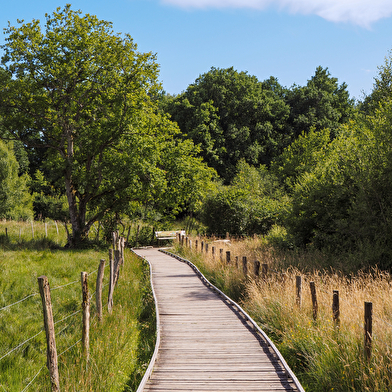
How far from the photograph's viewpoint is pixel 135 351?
7.51m

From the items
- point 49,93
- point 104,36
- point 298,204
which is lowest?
point 298,204

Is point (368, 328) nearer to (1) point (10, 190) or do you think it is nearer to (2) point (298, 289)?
(2) point (298, 289)

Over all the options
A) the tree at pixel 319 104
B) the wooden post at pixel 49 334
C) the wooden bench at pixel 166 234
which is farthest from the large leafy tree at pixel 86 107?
the tree at pixel 319 104

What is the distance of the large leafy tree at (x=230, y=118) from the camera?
47.9 m

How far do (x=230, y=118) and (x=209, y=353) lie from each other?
4697 centimetres

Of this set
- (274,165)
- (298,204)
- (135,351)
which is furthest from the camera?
(274,165)

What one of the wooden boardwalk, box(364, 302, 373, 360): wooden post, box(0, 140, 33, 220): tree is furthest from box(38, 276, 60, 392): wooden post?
box(0, 140, 33, 220): tree

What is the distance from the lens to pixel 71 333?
26.1 ft

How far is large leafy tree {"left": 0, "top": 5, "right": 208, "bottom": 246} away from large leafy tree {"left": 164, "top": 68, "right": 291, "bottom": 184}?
22645 mm

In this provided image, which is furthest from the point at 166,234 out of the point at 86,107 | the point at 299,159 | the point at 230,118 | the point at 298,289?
the point at 230,118

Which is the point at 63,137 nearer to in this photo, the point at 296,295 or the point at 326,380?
the point at 296,295

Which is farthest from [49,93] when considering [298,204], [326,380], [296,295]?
[326,380]

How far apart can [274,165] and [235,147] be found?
5742 mm

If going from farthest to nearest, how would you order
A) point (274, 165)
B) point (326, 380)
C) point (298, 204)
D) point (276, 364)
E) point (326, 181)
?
point (274, 165) < point (298, 204) < point (326, 181) < point (276, 364) < point (326, 380)
